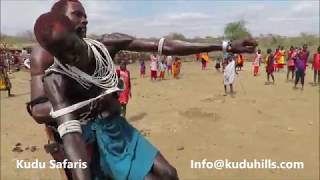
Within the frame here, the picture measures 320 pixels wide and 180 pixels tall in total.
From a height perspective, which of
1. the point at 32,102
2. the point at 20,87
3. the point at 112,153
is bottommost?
the point at 20,87

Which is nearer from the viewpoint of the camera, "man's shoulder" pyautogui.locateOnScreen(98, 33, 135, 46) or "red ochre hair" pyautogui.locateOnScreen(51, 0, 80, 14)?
"red ochre hair" pyautogui.locateOnScreen(51, 0, 80, 14)

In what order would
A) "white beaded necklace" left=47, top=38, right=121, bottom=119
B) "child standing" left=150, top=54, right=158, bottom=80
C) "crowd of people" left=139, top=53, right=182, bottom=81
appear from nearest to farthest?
"white beaded necklace" left=47, top=38, right=121, bottom=119, "child standing" left=150, top=54, right=158, bottom=80, "crowd of people" left=139, top=53, right=182, bottom=81

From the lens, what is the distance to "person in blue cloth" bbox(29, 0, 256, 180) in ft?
6.24

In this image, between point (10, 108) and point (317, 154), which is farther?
point (10, 108)

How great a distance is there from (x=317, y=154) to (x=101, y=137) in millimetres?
5839

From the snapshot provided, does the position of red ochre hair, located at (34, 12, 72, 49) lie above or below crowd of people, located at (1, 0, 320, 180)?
above

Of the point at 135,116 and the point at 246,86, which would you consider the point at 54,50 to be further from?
the point at 246,86

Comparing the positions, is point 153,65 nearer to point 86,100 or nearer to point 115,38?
point 115,38

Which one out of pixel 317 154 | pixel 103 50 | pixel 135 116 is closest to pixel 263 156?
pixel 317 154

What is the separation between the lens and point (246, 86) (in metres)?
16.6

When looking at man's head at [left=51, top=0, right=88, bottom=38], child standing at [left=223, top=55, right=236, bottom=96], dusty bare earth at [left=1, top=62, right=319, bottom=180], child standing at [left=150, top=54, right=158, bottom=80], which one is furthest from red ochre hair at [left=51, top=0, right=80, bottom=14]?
child standing at [left=150, top=54, right=158, bottom=80]

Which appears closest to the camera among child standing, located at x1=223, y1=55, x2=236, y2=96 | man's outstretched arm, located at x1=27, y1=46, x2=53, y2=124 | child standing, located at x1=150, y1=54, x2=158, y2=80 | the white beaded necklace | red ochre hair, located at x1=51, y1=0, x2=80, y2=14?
the white beaded necklace

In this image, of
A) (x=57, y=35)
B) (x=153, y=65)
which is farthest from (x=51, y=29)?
(x=153, y=65)

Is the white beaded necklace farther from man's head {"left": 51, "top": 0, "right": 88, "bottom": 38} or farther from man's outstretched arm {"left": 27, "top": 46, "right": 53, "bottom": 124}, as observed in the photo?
man's outstretched arm {"left": 27, "top": 46, "right": 53, "bottom": 124}
